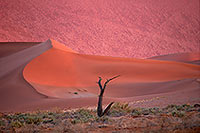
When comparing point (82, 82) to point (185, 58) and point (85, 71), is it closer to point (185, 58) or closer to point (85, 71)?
point (85, 71)

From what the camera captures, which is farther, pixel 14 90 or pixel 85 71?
pixel 85 71

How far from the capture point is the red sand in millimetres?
58875

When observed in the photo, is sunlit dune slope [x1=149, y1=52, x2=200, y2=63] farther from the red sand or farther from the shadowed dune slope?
the shadowed dune slope

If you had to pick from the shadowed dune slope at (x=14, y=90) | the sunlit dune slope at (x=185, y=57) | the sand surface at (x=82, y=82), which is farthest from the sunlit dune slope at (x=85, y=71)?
the sunlit dune slope at (x=185, y=57)

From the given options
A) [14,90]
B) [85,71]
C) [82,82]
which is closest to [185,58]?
[85,71]

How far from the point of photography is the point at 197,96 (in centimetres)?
1553

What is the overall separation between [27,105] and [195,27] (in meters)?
65.7

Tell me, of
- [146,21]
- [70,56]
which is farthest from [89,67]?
[146,21]

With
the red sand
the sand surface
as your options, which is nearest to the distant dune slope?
the red sand

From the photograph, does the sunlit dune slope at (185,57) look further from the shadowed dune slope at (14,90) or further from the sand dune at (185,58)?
the shadowed dune slope at (14,90)

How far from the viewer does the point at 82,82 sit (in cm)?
2481

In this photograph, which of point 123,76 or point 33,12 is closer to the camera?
point 123,76

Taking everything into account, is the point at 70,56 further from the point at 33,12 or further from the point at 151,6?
the point at 151,6

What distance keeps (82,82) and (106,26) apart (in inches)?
1696
